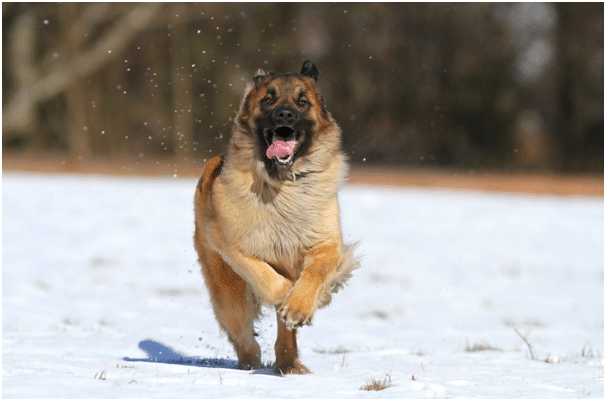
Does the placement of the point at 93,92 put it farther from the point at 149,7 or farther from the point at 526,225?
the point at 526,225

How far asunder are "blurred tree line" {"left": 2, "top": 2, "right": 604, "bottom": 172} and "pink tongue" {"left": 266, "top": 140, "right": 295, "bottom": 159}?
19.0 meters

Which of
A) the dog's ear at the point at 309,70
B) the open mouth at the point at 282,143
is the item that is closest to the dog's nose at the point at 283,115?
the open mouth at the point at 282,143

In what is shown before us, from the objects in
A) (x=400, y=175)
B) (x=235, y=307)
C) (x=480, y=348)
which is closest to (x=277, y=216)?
(x=235, y=307)

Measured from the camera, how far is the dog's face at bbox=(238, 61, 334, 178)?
485cm

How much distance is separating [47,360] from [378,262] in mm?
6995

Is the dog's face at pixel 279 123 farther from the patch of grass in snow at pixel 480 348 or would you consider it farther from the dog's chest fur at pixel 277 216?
the patch of grass in snow at pixel 480 348

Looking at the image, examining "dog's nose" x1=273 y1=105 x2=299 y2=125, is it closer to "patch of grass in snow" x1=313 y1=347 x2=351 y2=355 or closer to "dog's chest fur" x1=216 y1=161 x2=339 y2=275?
"dog's chest fur" x1=216 y1=161 x2=339 y2=275

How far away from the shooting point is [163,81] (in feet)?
88.6

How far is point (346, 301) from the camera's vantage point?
367 inches

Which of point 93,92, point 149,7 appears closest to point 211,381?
point 149,7

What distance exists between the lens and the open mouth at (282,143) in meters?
4.83

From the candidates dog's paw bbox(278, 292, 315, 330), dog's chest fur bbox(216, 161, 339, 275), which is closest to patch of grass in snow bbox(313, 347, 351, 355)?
dog's chest fur bbox(216, 161, 339, 275)

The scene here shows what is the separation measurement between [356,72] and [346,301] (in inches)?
722

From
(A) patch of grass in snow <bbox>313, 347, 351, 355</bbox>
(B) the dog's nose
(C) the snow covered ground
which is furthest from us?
(A) patch of grass in snow <bbox>313, 347, 351, 355</bbox>
